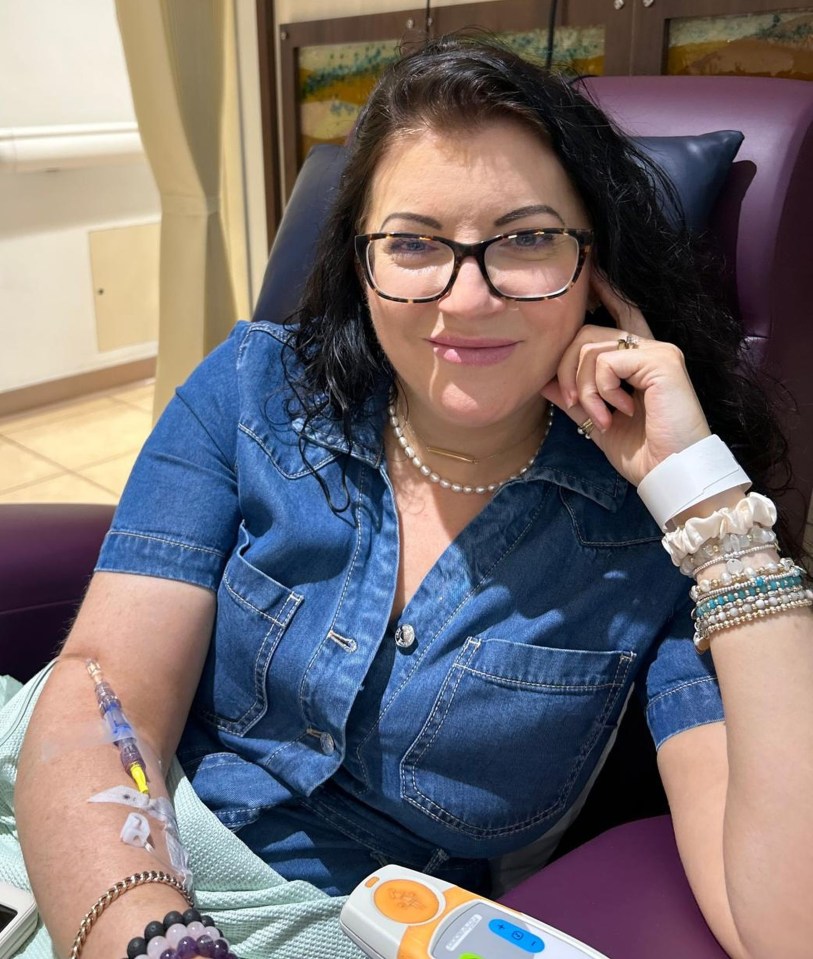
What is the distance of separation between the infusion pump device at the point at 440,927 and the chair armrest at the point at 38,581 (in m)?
0.76

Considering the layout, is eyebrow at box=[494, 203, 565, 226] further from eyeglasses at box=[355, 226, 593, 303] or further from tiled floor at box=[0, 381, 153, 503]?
tiled floor at box=[0, 381, 153, 503]

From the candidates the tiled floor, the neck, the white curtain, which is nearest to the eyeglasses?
the neck

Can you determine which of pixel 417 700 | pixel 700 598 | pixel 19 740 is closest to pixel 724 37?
pixel 700 598

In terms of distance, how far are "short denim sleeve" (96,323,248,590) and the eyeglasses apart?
0.83 feet

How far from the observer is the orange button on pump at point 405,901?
71 centimetres

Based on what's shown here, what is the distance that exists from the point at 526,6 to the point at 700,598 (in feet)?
4.80

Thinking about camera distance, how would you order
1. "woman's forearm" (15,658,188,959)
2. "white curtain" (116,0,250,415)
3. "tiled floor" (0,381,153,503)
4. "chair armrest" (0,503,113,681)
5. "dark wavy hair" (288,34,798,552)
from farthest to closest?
"tiled floor" (0,381,153,503)
"white curtain" (116,0,250,415)
"chair armrest" (0,503,113,681)
"dark wavy hair" (288,34,798,552)
"woman's forearm" (15,658,188,959)

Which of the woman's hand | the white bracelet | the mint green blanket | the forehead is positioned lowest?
the mint green blanket

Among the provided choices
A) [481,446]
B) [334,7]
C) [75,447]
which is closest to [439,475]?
[481,446]

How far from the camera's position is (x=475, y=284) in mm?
876

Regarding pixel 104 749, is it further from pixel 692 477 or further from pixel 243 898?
pixel 692 477

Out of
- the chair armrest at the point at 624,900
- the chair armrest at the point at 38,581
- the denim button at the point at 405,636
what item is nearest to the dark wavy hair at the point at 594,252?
the denim button at the point at 405,636

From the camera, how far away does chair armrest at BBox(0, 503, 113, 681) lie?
129 centimetres

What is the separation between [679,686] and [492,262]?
453 millimetres
